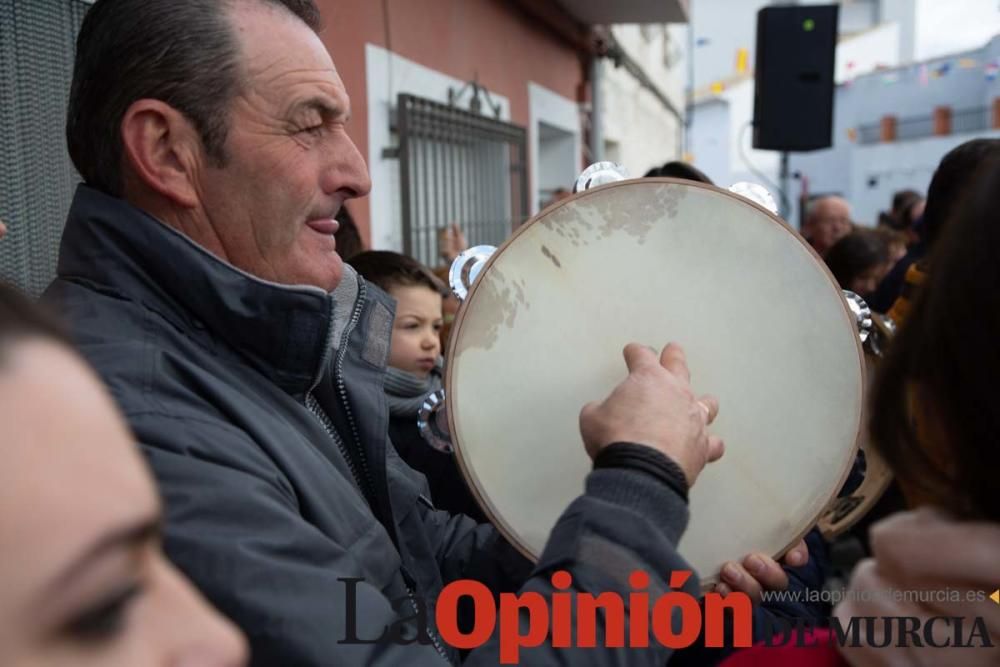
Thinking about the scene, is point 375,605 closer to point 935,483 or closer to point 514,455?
point 514,455

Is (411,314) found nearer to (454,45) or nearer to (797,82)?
(454,45)

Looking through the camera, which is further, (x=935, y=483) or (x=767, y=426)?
(x=767, y=426)

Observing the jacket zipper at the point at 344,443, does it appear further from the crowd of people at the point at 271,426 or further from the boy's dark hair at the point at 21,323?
the boy's dark hair at the point at 21,323

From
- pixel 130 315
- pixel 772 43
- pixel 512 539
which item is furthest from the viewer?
pixel 772 43

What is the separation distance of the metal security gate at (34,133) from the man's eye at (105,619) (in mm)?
1804

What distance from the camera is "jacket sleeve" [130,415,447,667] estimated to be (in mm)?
893

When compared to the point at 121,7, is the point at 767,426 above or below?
below

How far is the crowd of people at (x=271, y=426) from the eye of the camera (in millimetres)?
477

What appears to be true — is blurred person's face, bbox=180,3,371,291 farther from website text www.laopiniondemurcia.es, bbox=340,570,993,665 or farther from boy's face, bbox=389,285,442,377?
boy's face, bbox=389,285,442,377

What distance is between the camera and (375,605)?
983 mm

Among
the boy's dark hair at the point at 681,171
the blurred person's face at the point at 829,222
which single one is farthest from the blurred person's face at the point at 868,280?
the blurred person's face at the point at 829,222

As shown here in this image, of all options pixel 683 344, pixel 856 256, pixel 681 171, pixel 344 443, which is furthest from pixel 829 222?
pixel 344 443

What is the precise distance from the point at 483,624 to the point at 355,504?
0.73 ft

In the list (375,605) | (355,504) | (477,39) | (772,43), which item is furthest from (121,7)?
(772,43)
